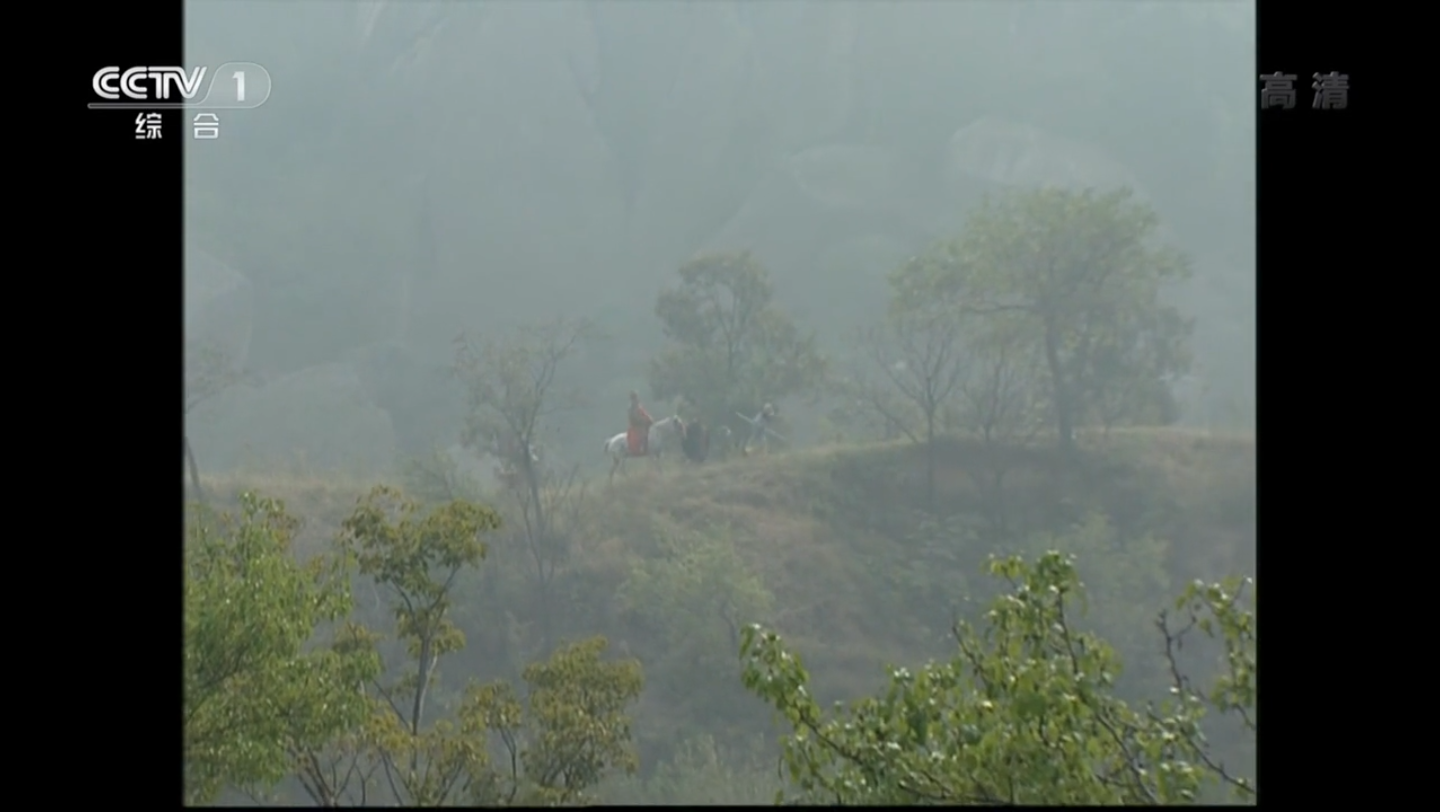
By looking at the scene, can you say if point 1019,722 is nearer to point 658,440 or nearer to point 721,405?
point 658,440

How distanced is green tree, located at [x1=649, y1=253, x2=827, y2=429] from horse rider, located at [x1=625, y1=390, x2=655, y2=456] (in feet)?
4.40

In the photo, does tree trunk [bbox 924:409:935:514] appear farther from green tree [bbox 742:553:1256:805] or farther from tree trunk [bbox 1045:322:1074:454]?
green tree [bbox 742:553:1256:805]

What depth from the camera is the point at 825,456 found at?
1928 cm

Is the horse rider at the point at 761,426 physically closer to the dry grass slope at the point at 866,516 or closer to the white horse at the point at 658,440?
the dry grass slope at the point at 866,516

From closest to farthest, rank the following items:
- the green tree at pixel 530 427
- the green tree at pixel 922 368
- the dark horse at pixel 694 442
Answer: the green tree at pixel 530 427 → the dark horse at pixel 694 442 → the green tree at pixel 922 368

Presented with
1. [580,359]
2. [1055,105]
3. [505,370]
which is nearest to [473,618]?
[505,370]

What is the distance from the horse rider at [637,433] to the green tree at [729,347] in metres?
1.34

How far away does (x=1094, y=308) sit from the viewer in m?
19.6

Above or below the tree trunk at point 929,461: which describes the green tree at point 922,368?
above

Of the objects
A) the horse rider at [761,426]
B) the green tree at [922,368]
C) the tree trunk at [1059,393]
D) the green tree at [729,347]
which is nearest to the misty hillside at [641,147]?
the green tree at [922,368]

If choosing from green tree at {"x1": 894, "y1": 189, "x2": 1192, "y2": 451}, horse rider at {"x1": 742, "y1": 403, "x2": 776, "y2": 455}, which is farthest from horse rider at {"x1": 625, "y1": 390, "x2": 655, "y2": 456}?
green tree at {"x1": 894, "y1": 189, "x2": 1192, "y2": 451}

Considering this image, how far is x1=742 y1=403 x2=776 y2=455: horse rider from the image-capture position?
64.9ft

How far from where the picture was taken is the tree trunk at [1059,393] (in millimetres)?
19547
